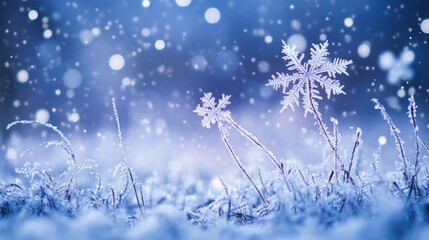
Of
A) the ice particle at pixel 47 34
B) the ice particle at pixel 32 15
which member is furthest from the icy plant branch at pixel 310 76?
the ice particle at pixel 32 15

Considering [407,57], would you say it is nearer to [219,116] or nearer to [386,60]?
[386,60]

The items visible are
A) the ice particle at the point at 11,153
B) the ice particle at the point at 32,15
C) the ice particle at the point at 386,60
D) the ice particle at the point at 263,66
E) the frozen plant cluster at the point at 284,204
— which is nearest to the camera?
the frozen plant cluster at the point at 284,204

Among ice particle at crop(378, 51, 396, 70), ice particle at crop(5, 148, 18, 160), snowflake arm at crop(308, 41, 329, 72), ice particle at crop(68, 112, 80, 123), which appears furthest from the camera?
ice particle at crop(378, 51, 396, 70)

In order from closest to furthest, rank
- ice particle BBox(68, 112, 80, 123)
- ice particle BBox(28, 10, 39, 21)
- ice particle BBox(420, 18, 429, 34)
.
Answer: ice particle BBox(68, 112, 80, 123) < ice particle BBox(420, 18, 429, 34) < ice particle BBox(28, 10, 39, 21)

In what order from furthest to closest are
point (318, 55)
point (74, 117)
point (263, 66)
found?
Result: point (263, 66)
point (74, 117)
point (318, 55)

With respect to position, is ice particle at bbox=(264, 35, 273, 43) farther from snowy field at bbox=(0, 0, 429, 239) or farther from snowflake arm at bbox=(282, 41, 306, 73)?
snowflake arm at bbox=(282, 41, 306, 73)

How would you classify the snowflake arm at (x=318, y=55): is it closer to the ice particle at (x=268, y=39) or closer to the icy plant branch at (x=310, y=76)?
the icy plant branch at (x=310, y=76)

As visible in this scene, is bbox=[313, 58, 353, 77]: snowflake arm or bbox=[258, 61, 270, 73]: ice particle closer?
bbox=[313, 58, 353, 77]: snowflake arm

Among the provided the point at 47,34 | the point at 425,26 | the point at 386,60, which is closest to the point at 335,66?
the point at 386,60

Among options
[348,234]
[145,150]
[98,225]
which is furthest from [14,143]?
[348,234]

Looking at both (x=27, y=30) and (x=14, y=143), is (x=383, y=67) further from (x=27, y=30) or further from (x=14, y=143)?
(x=27, y=30)

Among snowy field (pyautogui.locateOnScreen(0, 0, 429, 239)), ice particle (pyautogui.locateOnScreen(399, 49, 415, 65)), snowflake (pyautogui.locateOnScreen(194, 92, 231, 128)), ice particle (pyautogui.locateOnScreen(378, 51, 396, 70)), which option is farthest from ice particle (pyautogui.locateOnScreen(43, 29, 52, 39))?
snowflake (pyautogui.locateOnScreen(194, 92, 231, 128))
